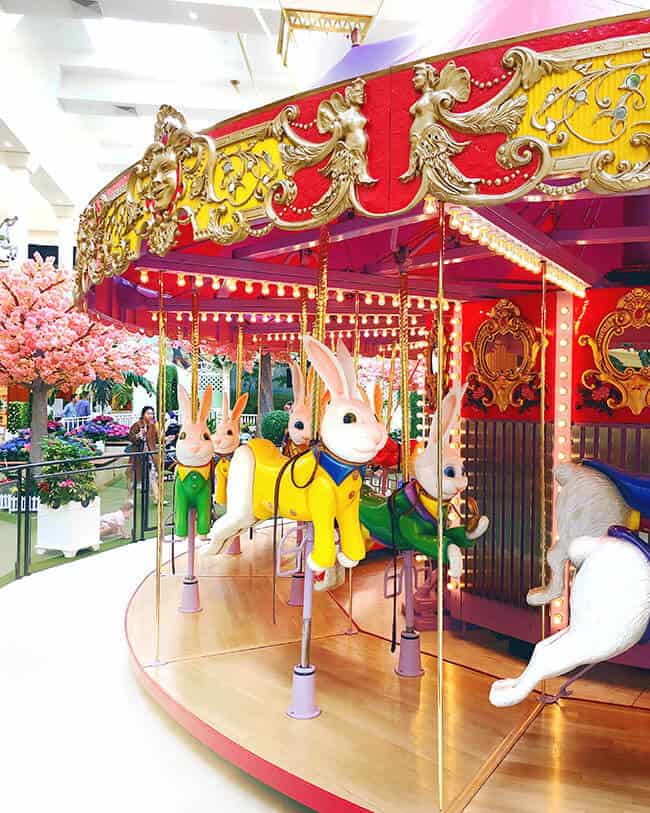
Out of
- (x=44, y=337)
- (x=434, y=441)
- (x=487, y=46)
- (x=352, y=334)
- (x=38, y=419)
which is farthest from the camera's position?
(x=352, y=334)

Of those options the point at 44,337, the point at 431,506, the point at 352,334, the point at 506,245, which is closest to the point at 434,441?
the point at 431,506

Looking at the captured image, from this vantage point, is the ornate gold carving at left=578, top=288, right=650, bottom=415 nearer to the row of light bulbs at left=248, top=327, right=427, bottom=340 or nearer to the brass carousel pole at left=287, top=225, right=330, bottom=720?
the brass carousel pole at left=287, top=225, right=330, bottom=720

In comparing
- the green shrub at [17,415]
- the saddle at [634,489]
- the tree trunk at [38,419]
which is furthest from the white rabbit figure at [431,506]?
the green shrub at [17,415]

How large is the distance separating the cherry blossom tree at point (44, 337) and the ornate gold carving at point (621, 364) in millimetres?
4854

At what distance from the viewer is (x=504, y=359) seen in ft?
15.3

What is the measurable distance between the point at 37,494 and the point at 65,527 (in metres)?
0.43

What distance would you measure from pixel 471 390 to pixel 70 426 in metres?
14.8

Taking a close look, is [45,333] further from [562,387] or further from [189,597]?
[562,387]

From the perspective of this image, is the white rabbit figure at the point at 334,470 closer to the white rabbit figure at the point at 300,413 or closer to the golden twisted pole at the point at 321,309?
the golden twisted pole at the point at 321,309

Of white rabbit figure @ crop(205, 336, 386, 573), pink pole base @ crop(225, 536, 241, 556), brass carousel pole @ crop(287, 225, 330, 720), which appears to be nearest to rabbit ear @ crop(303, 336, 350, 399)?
white rabbit figure @ crop(205, 336, 386, 573)

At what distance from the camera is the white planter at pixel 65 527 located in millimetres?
7449

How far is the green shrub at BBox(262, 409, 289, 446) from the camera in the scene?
1288 centimetres

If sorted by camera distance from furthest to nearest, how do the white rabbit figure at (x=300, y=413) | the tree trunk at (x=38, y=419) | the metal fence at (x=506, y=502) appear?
the tree trunk at (x=38, y=419), the white rabbit figure at (x=300, y=413), the metal fence at (x=506, y=502)

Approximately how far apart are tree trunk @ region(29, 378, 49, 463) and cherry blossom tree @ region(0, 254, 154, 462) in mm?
11
